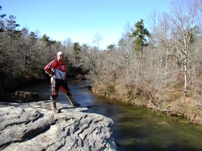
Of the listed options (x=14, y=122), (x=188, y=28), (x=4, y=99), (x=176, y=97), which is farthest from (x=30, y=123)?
(x=188, y=28)

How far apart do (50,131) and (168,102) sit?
50.4 feet

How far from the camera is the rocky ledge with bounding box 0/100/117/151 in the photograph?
5246mm

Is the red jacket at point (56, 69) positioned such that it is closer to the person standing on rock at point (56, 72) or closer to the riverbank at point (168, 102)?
the person standing on rock at point (56, 72)

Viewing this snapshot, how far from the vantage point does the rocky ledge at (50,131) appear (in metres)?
5.25

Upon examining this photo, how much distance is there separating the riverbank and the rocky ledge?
1131cm

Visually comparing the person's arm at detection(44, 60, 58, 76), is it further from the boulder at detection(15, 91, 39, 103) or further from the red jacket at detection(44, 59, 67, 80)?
the boulder at detection(15, 91, 39, 103)

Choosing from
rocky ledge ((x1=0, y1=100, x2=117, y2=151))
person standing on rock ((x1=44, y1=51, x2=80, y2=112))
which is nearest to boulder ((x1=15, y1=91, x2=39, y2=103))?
person standing on rock ((x1=44, y1=51, x2=80, y2=112))

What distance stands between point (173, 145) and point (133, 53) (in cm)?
2699

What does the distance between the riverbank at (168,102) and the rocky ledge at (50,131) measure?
11305 mm

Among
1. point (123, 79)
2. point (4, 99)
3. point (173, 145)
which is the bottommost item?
point (173, 145)

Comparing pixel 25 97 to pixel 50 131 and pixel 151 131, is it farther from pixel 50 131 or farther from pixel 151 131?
pixel 50 131

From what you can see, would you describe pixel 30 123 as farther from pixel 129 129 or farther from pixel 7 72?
pixel 7 72

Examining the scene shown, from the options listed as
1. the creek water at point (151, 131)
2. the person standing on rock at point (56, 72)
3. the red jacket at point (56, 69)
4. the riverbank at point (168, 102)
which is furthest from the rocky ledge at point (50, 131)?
the riverbank at point (168, 102)

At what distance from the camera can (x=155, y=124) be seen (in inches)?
602
